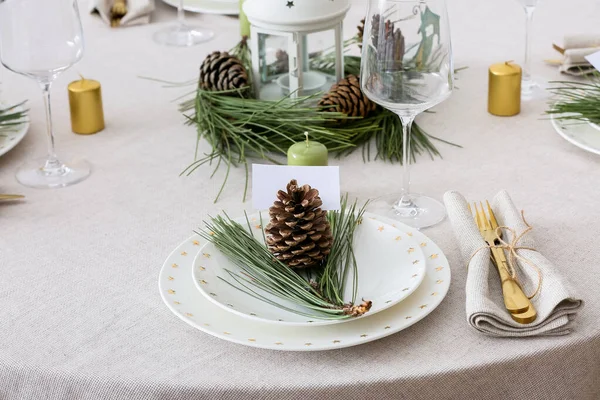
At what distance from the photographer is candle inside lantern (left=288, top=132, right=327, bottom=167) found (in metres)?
1.19

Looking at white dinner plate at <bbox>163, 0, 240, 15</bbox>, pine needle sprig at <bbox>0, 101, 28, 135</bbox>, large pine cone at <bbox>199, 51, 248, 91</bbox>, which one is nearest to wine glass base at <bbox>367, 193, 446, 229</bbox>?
large pine cone at <bbox>199, 51, 248, 91</bbox>

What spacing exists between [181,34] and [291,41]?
0.57 meters

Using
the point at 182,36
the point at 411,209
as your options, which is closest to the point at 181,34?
the point at 182,36

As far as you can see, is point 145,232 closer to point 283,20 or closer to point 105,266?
point 105,266

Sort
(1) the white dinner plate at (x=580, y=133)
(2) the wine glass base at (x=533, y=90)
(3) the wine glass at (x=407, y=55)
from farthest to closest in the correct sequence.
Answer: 1. (2) the wine glass base at (x=533, y=90)
2. (1) the white dinner plate at (x=580, y=133)
3. (3) the wine glass at (x=407, y=55)

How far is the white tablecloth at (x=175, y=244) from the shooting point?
2.80 feet

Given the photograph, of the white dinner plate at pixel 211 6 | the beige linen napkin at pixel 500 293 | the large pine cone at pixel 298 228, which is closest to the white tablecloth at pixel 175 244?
the beige linen napkin at pixel 500 293

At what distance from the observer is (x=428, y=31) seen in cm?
102

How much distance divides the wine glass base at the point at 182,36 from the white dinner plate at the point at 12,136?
1.64 feet

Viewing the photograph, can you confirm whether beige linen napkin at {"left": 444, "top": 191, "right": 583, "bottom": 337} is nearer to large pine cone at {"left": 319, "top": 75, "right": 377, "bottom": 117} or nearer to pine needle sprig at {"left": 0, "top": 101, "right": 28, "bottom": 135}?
large pine cone at {"left": 319, "top": 75, "right": 377, "bottom": 117}

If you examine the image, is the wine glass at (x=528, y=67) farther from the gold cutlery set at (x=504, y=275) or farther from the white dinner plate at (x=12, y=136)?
the white dinner plate at (x=12, y=136)

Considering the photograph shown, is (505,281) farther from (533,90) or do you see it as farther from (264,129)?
(533,90)

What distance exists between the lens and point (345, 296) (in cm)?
95

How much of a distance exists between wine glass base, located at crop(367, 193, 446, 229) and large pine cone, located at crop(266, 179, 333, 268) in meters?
0.20
